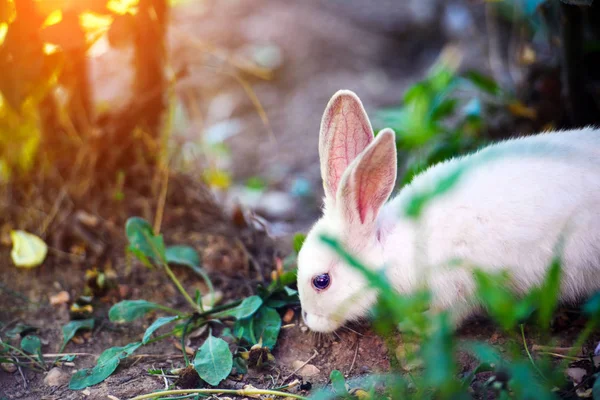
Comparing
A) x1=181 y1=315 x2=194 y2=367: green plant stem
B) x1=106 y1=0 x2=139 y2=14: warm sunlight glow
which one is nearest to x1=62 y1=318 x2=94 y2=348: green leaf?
x1=181 y1=315 x2=194 y2=367: green plant stem

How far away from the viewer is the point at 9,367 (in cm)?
263

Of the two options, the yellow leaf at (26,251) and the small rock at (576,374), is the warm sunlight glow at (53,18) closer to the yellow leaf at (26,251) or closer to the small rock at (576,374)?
the yellow leaf at (26,251)

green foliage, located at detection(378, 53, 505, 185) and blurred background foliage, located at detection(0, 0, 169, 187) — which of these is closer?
blurred background foliage, located at detection(0, 0, 169, 187)

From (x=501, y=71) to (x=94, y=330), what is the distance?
11.3 feet

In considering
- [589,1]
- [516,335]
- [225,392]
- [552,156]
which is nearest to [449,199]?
[552,156]

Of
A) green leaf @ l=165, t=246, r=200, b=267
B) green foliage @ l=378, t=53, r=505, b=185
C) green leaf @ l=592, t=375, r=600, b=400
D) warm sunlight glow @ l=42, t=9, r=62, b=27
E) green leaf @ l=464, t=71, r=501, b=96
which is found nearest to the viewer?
green leaf @ l=592, t=375, r=600, b=400

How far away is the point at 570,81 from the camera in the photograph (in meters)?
3.32

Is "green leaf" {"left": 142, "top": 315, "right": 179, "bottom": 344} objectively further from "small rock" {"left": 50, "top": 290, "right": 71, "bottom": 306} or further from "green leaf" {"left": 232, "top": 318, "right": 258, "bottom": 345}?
"small rock" {"left": 50, "top": 290, "right": 71, "bottom": 306}

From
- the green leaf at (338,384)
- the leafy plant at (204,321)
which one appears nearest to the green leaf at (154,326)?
the leafy plant at (204,321)

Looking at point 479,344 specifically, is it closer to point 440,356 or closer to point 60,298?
point 440,356

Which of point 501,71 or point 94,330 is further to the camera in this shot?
point 501,71

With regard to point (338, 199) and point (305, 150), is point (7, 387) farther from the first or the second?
point (305, 150)

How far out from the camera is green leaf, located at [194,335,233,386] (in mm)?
2396

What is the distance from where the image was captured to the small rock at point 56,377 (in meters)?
2.54
